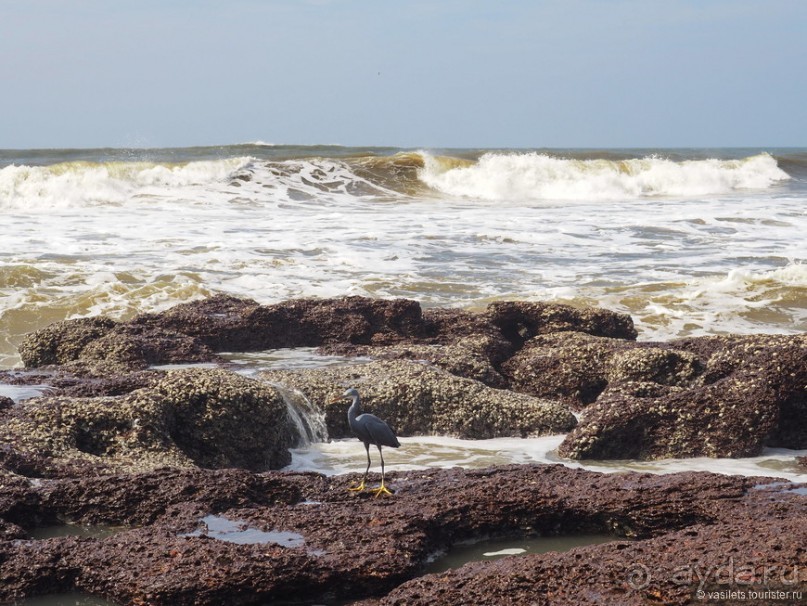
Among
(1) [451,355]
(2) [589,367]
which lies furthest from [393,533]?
(2) [589,367]

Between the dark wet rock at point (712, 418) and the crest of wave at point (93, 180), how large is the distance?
70.7 feet

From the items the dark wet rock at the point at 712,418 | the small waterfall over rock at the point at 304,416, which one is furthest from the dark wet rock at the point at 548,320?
the small waterfall over rock at the point at 304,416

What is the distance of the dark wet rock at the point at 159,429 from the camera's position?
17.9 ft

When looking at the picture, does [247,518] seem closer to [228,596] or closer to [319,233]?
[228,596]

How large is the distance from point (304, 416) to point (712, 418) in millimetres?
2867

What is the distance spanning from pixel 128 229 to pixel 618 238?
9955 millimetres

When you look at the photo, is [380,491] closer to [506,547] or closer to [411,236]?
[506,547]

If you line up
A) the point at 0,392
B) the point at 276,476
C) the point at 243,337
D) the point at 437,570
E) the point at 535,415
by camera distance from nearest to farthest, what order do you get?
the point at 437,570 → the point at 276,476 → the point at 0,392 → the point at 535,415 → the point at 243,337

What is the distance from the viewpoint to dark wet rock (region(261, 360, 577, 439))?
7.18 meters

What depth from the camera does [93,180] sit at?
28.1 m

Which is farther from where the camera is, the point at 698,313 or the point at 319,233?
the point at 319,233

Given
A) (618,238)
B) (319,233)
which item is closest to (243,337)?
(319,233)

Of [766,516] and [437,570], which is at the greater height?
[766,516]

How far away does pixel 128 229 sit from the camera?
64.1ft
